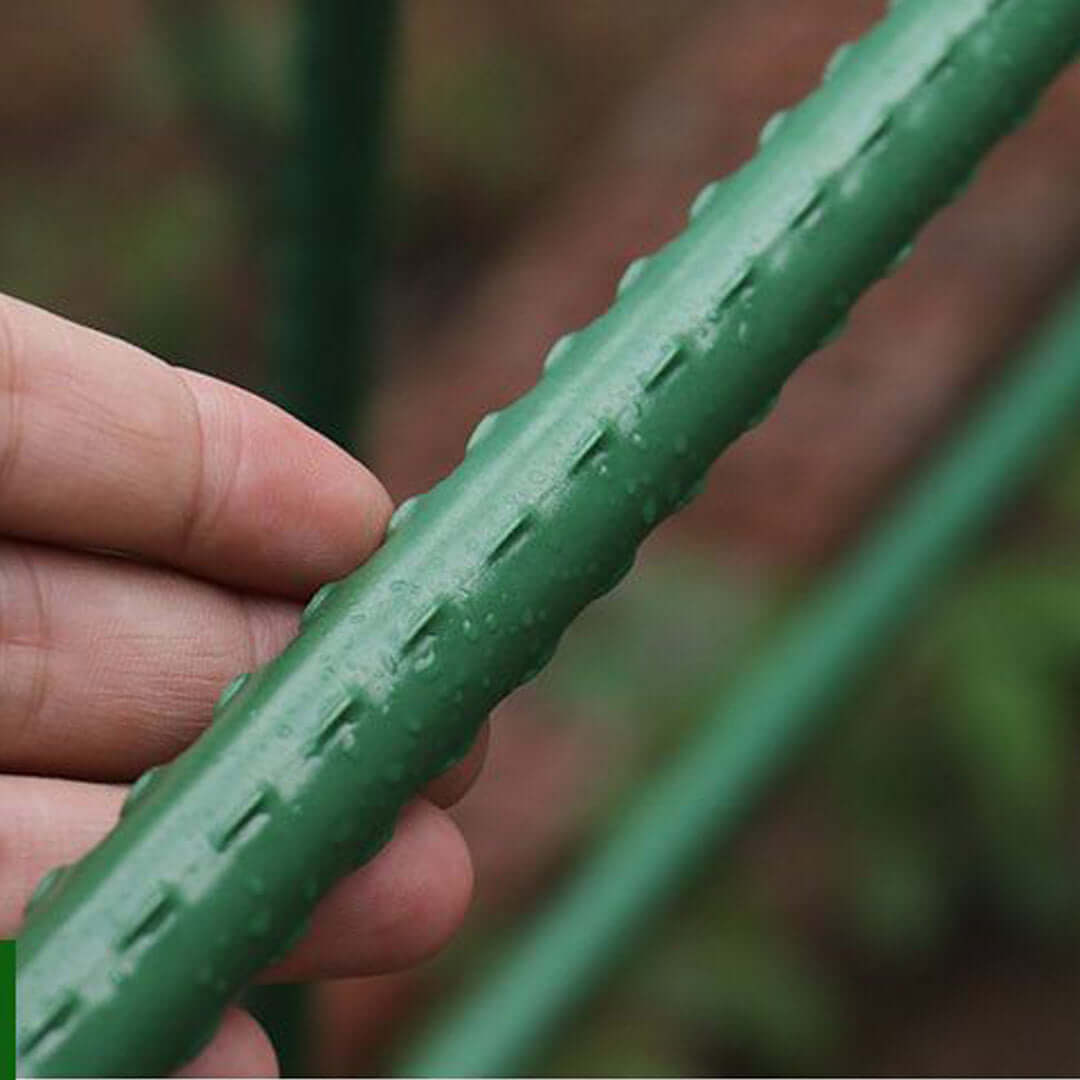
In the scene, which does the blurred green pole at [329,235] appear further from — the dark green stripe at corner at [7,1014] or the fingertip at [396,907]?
the dark green stripe at corner at [7,1014]

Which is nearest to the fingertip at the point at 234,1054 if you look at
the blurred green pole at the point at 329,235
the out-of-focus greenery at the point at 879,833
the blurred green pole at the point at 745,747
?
the blurred green pole at the point at 329,235

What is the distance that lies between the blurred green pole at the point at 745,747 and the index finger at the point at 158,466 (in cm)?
47

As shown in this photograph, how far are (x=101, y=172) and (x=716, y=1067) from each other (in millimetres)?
1092

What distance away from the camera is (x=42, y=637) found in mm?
582

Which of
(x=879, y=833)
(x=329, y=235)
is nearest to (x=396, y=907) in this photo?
(x=329, y=235)

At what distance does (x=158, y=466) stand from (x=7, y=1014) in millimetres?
173

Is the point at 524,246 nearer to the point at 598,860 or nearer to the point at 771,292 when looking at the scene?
the point at 598,860

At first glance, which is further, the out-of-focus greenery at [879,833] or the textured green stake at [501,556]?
the out-of-focus greenery at [879,833]

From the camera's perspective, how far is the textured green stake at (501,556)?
17.2 inches

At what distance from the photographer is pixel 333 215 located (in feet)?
2.56

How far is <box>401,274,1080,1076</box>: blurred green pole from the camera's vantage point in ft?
3.28

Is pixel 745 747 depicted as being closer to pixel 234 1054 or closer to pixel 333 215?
pixel 333 215

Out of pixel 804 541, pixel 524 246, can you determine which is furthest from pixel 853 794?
pixel 524 246

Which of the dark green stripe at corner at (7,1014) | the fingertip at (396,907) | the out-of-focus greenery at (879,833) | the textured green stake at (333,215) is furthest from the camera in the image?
the out-of-focus greenery at (879,833)
